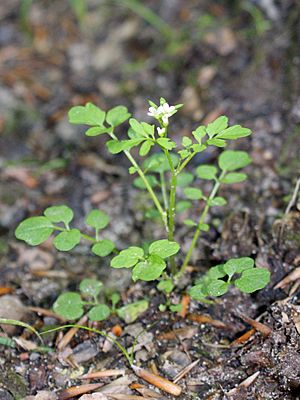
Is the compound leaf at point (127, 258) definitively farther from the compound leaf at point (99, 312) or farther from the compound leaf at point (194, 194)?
the compound leaf at point (194, 194)

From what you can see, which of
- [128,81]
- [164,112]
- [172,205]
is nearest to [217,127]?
[164,112]

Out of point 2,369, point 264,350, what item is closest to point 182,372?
point 264,350

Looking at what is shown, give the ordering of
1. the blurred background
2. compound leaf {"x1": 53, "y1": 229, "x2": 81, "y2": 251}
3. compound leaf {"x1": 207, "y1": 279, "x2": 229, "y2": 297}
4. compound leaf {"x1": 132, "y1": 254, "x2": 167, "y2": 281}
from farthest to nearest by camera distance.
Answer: the blurred background < compound leaf {"x1": 53, "y1": 229, "x2": 81, "y2": 251} < compound leaf {"x1": 207, "y1": 279, "x2": 229, "y2": 297} < compound leaf {"x1": 132, "y1": 254, "x2": 167, "y2": 281}

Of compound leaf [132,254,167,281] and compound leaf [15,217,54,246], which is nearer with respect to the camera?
compound leaf [132,254,167,281]

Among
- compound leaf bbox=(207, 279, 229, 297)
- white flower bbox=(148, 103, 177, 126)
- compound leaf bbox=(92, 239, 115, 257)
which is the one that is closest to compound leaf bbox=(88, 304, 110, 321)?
compound leaf bbox=(92, 239, 115, 257)

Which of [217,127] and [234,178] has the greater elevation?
[217,127]

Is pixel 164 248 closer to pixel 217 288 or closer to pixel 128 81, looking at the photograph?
pixel 217 288

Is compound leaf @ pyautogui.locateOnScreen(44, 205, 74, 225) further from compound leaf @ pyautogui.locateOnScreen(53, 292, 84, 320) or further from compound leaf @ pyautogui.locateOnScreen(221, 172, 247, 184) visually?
compound leaf @ pyautogui.locateOnScreen(221, 172, 247, 184)
